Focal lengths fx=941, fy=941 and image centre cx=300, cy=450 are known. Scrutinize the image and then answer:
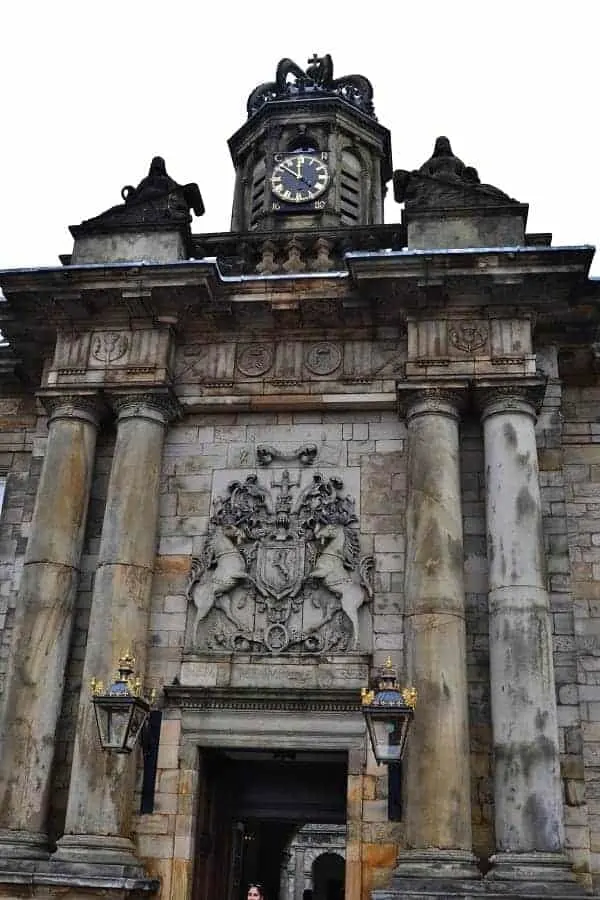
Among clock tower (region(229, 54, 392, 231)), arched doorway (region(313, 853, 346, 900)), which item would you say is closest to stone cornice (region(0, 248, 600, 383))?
clock tower (region(229, 54, 392, 231))

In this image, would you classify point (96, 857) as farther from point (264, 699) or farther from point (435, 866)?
point (435, 866)

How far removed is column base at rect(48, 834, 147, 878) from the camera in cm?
1038

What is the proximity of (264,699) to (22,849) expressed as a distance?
322 centimetres

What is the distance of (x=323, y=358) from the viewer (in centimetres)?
1329

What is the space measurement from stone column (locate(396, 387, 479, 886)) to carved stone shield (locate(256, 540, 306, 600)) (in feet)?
4.82

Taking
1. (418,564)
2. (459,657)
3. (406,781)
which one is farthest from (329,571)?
(406,781)

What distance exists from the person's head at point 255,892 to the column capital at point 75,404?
51.6 ft

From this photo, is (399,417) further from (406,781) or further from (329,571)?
(406,781)

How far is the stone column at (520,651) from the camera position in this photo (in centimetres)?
1011

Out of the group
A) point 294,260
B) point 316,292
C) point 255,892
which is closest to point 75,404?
point 316,292

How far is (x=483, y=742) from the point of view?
11.0 m

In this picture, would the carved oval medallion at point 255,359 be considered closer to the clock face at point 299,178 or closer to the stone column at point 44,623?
the stone column at point 44,623

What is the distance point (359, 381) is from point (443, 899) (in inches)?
257

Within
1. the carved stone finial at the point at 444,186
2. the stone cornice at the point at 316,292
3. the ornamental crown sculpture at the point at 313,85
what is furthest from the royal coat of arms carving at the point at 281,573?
the ornamental crown sculpture at the point at 313,85
